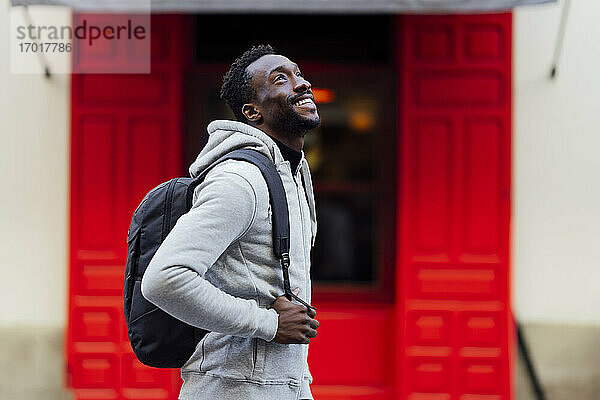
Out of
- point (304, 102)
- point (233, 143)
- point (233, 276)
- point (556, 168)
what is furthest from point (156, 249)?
point (556, 168)

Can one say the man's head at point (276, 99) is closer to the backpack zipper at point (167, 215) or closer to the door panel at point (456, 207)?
the backpack zipper at point (167, 215)

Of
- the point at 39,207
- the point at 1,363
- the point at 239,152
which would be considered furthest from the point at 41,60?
the point at 239,152

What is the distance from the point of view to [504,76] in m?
5.26

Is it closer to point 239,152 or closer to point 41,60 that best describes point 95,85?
point 41,60

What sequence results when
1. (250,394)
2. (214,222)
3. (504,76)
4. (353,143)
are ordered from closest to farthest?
(214,222) → (250,394) → (504,76) → (353,143)

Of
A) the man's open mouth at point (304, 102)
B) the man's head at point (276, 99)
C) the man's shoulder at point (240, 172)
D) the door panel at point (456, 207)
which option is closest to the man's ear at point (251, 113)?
the man's head at point (276, 99)

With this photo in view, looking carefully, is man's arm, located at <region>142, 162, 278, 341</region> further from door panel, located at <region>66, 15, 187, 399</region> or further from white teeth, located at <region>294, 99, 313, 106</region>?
door panel, located at <region>66, 15, 187, 399</region>

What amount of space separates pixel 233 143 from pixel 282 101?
0.67 feet

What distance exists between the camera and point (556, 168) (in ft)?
17.5

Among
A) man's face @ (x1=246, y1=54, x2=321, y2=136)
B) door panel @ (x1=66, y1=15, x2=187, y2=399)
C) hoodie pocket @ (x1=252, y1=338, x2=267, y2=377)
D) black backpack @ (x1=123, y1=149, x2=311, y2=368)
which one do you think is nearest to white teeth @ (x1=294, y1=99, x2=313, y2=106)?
man's face @ (x1=246, y1=54, x2=321, y2=136)

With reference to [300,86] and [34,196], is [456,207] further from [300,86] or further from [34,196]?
[300,86]

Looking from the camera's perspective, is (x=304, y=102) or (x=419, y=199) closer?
(x=304, y=102)

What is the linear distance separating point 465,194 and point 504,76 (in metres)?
0.79

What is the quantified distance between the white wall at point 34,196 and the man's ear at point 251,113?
11.2 ft
